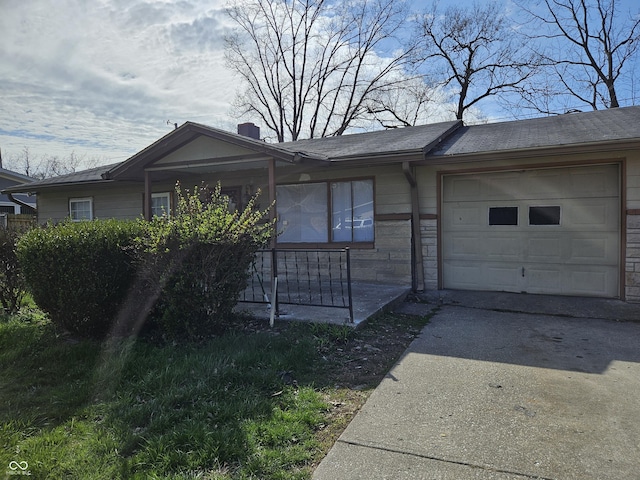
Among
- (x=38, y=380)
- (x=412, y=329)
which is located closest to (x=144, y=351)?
(x=38, y=380)

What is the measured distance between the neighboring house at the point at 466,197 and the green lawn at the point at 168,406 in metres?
3.08

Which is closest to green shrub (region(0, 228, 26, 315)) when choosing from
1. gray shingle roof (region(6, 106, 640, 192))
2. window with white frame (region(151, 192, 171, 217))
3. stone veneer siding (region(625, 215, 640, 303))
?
gray shingle roof (region(6, 106, 640, 192))

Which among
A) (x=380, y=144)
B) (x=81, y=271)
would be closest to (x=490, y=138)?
(x=380, y=144)

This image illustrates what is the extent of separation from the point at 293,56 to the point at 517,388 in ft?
84.4

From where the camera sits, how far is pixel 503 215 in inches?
283

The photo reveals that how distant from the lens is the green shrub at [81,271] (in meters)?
4.77

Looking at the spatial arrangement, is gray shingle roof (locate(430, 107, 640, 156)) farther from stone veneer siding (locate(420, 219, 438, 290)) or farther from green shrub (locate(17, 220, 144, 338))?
green shrub (locate(17, 220, 144, 338))

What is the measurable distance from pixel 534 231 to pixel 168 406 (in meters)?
6.12

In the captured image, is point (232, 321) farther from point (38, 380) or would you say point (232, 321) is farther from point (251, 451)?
point (251, 451)

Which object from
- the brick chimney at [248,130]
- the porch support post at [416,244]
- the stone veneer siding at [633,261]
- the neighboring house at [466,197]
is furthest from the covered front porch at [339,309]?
the brick chimney at [248,130]

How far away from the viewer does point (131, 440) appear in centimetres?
280

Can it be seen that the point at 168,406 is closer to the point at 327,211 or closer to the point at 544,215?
the point at 327,211

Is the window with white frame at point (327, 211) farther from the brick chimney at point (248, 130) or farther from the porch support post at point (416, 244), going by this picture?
the brick chimney at point (248, 130)
